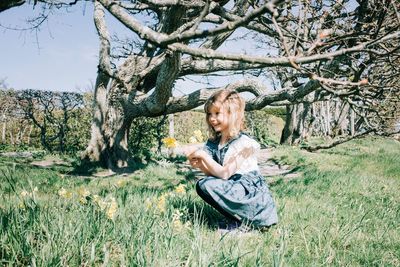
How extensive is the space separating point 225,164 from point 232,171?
88mm

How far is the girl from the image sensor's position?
2.87 metres

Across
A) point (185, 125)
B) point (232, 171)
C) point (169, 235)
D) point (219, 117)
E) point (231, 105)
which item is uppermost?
point (185, 125)

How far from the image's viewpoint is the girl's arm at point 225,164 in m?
2.93

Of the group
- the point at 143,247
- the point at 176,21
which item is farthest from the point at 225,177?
the point at 176,21

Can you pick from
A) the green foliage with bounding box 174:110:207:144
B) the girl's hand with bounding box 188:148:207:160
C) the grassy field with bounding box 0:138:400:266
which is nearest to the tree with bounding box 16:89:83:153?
the green foliage with bounding box 174:110:207:144

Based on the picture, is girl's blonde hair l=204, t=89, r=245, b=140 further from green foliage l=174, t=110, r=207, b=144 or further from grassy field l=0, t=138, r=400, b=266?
green foliage l=174, t=110, r=207, b=144

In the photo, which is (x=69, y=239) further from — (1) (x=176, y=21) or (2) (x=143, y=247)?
(1) (x=176, y=21)

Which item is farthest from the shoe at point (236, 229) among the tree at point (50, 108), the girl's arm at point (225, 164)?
the tree at point (50, 108)

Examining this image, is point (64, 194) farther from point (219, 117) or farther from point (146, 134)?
point (146, 134)

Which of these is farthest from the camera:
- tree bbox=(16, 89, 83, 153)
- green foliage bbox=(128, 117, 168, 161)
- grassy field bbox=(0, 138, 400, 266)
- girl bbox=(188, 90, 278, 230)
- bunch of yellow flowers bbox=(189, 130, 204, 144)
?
tree bbox=(16, 89, 83, 153)

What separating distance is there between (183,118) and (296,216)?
13.5 m

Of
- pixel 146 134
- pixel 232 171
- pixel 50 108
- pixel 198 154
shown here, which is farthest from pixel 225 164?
pixel 50 108

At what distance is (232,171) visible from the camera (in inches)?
118

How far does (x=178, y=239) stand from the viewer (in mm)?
2105
